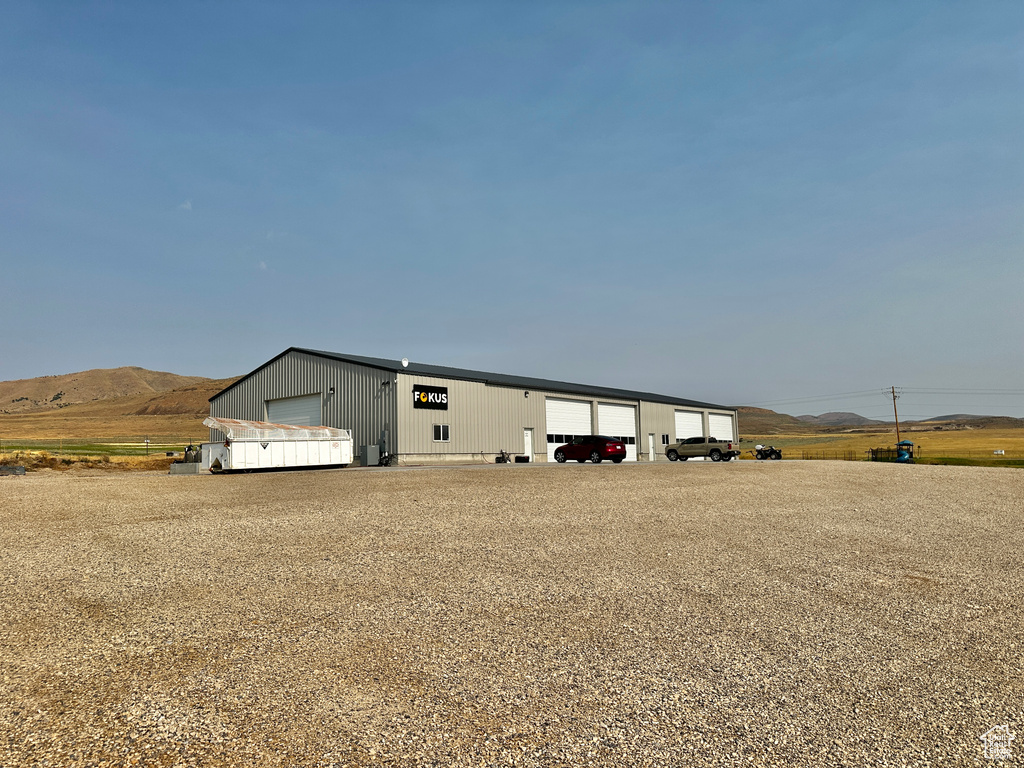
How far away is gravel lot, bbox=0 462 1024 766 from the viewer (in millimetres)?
3910

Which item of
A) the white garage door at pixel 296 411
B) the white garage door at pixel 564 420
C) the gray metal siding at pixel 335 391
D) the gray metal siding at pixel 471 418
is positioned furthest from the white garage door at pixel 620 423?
the white garage door at pixel 296 411

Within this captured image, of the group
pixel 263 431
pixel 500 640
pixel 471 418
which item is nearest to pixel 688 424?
pixel 471 418

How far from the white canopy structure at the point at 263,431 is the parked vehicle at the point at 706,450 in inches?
918

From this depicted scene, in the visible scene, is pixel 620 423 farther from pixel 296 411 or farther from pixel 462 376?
pixel 296 411

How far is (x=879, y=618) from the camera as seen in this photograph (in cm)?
645

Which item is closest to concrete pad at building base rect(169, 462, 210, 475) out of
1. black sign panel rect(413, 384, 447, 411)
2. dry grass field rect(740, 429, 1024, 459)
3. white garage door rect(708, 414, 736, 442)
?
black sign panel rect(413, 384, 447, 411)

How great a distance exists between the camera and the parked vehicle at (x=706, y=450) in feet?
132

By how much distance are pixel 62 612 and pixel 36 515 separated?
7114 mm

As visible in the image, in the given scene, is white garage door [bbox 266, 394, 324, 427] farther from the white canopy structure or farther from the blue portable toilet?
the blue portable toilet

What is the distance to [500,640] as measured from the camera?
18.5 ft

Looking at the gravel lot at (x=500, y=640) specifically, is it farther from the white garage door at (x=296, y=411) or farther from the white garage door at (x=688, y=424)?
the white garage door at (x=688, y=424)

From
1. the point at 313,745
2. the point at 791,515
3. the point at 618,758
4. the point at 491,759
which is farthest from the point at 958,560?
the point at 313,745

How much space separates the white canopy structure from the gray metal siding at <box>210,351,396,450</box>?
6.28ft

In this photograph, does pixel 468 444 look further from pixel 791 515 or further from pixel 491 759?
pixel 491 759
